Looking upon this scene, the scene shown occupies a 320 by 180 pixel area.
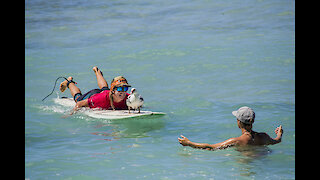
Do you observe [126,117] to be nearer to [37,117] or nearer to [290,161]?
[37,117]

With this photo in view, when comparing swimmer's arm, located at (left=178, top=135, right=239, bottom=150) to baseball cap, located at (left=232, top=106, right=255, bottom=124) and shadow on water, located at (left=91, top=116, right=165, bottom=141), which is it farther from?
shadow on water, located at (left=91, top=116, right=165, bottom=141)

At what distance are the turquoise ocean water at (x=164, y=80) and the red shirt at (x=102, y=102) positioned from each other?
32 centimetres

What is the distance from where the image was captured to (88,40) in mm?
20328

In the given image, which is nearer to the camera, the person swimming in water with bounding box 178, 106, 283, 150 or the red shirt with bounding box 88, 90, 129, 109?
the person swimming in water with bounding box 178, 106, 283, 150

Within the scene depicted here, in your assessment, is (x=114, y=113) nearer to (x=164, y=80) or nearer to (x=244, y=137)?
(x=244, y=137)

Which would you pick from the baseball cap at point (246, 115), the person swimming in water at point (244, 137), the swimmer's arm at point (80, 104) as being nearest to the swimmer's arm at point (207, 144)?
the person swimming in water at point (244, 137)

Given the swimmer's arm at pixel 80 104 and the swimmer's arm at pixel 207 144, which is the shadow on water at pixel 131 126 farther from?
the swimmer's arm at pixel 207 144

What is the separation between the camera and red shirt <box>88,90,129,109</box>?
9252 mm

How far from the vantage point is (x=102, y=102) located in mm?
9352

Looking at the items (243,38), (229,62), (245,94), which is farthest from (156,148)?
(243,38)

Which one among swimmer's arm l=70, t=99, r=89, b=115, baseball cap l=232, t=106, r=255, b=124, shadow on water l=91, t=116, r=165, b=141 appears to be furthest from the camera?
swimmer's arm l=70, t=99, r=89, b=115

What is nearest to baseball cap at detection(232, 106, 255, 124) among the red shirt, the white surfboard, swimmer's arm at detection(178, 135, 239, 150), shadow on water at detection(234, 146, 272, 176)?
swimmer's arm at detection(178, 135, 239, 150)

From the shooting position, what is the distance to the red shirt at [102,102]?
30.4ft

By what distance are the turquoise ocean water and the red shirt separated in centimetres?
32
